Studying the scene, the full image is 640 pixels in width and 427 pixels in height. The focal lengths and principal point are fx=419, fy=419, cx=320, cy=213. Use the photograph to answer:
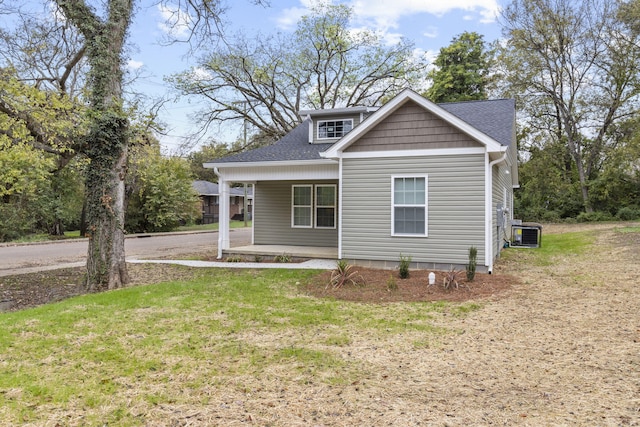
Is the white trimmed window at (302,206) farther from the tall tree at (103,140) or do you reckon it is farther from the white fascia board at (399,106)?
the tall tree at (103,140)

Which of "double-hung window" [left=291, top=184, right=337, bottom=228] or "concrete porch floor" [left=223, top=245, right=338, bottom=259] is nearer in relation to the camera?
"concrete porch floor" [left=223, top=245, right=338, bottom=259]

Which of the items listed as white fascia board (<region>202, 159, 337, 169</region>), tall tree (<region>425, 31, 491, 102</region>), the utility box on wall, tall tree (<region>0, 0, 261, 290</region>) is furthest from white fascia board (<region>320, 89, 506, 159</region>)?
tall tree (<region>425, 31, 491, 102</region>)

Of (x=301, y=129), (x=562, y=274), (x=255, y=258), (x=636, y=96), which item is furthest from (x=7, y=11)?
(x=636, y=96)

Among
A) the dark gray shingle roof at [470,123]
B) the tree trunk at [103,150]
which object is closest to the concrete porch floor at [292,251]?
the dark gray shingle roof at [470,123]

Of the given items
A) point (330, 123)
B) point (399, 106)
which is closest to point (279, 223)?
point (330, 123)

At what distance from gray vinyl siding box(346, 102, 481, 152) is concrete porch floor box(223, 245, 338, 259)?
10.8 feet

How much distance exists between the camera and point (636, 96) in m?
25.5

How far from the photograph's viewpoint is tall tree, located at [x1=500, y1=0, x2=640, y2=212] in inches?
981

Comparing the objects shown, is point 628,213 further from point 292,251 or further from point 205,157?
point 205,157

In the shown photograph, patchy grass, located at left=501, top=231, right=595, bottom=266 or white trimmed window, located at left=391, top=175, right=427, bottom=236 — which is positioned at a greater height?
white trimmed window, located at left=391, top=175, right=427, bottom=236

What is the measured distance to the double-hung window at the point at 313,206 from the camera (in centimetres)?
1362

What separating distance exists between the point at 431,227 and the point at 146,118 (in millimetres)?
6617

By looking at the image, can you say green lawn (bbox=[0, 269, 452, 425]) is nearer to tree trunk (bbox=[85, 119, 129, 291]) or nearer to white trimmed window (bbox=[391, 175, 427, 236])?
tree trunk (bbox=[85, 119, 129, 291])

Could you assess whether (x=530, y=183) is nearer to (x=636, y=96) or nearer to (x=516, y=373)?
(x=636, y=96)
